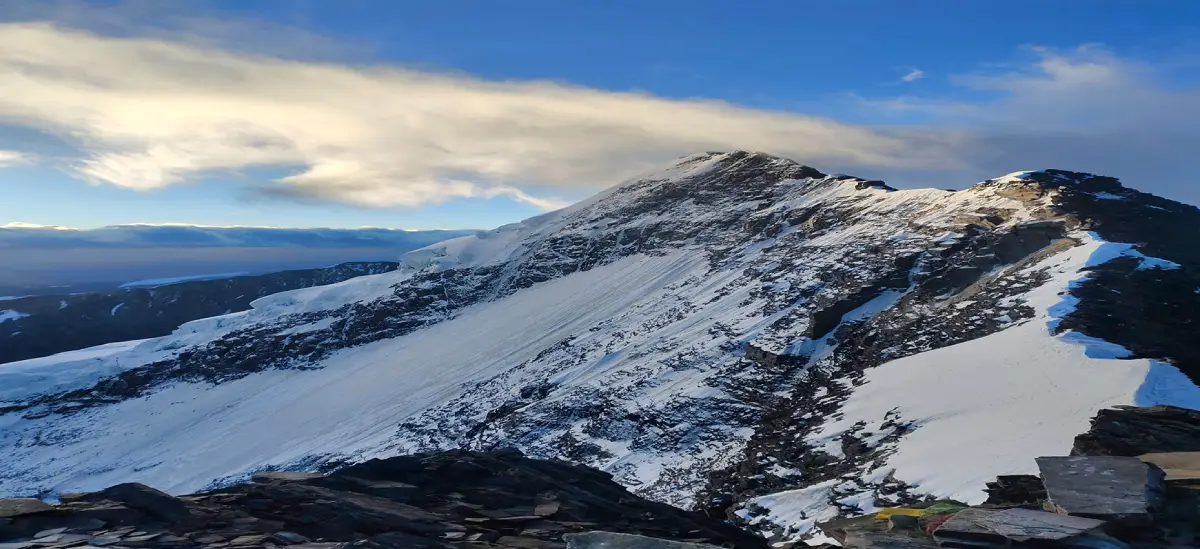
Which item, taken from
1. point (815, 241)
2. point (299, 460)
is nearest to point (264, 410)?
point (299, 460)

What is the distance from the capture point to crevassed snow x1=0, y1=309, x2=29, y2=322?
173000 millimetres

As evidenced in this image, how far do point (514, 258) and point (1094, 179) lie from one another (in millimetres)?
73031

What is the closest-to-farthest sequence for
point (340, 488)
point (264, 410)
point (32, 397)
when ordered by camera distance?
1. point (340, 488)
2. point (264, 410)
3. point (32, 397)

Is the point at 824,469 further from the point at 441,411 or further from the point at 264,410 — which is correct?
the point at 264,410

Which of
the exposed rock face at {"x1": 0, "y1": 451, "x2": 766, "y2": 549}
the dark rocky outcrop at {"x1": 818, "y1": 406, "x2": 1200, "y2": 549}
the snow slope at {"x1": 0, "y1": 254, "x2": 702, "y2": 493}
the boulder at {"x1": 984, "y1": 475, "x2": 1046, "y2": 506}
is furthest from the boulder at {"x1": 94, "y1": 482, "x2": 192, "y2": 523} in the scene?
the snow slope at {"x1": 0, "y1": 254, "x2": 702, "y2": 493}

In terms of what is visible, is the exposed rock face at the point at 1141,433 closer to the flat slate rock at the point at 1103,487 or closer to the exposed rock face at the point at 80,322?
the flat slate rock at the point at 1103,487

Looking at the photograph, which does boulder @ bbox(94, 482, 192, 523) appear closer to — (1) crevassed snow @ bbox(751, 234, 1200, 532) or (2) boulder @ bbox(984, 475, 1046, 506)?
(2) boulder @ bbox(984, 475, 1046, 506)

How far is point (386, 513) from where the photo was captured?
15945mm

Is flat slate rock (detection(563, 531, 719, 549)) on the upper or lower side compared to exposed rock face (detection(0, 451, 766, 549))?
upper

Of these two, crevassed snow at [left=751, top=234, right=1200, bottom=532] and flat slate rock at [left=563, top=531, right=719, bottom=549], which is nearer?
flat slate rock at [left=563, top=531, right=719, bottom=549]

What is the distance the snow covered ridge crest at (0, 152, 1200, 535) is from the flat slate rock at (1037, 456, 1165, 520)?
11.9 m

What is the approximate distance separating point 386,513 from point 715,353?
1563 inches

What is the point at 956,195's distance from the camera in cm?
6397

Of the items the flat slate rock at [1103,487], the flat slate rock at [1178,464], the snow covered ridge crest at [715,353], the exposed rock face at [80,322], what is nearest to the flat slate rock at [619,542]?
the flat slate rock at [1103,487]
